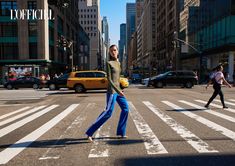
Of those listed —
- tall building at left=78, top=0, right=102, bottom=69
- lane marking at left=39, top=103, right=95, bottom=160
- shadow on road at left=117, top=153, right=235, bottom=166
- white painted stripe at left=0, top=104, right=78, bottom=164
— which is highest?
tall building at left=78, top=0, right=102, bottom=69

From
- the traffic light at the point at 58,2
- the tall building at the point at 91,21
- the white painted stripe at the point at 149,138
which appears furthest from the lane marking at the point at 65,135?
the tall building at the point at 91,21

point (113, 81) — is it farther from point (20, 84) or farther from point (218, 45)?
point (218, 45)

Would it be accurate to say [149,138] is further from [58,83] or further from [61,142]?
[58,83]

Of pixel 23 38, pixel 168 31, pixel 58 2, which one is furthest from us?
pixel 168 31

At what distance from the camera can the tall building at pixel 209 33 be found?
48.4 meters

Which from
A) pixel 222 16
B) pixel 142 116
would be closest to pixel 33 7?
pixel 222 16

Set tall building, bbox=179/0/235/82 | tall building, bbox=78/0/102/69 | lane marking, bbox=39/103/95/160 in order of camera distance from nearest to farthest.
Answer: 1. lane marking, bbox=39/103/95/160
2. tall building, bbox=179/0/235/82
3. tall building, bbox=78/0/102/69

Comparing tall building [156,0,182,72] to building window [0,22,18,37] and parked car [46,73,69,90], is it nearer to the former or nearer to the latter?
building window [0,22,18,37]

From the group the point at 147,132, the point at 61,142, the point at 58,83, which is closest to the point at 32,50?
the point at 58,83

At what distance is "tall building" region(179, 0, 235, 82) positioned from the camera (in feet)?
159

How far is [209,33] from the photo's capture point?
57906mm

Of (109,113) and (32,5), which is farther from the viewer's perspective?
(32,5)

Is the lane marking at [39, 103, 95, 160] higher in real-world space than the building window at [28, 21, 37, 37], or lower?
lower

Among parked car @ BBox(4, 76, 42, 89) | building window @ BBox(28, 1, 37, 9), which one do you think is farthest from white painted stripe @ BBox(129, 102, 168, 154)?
building window @ BBox(28, 1, 37, 9)
